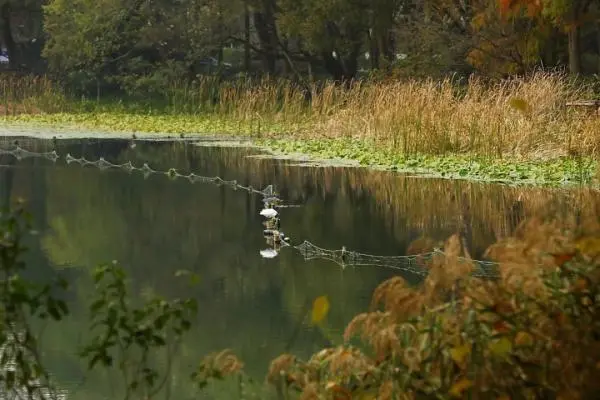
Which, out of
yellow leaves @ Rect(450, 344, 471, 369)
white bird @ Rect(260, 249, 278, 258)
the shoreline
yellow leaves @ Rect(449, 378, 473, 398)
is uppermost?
the shoreline

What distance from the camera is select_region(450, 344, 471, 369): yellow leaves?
190 inches

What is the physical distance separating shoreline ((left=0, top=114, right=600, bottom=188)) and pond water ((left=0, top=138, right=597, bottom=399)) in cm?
45

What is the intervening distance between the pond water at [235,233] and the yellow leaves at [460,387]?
1797mm

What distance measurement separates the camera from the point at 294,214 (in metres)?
16.2

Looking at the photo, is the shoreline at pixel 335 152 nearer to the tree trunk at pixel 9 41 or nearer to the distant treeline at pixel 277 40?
the distant treeline at pixel 277 40

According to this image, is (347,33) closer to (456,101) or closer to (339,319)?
(456,101)

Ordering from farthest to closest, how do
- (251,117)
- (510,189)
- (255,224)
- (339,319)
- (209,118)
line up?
(209,118) < (251,117) < (510,189) < (255,224) < (339,319)

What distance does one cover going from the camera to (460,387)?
15.6 ft

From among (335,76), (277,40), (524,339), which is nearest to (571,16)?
(335,76)

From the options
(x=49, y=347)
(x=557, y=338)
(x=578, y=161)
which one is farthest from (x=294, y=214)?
(x=557, y=338)

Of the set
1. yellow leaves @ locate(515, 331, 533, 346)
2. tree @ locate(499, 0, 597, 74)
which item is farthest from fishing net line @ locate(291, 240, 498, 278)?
tree @ locate(499, 0, 597, 74)

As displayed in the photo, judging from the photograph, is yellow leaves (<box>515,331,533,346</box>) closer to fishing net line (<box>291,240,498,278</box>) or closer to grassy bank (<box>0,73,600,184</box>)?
fishing net line (<box>291,240,498,278</box>)

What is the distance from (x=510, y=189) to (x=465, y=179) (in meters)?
1.25

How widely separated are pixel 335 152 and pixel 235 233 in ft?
25.0
